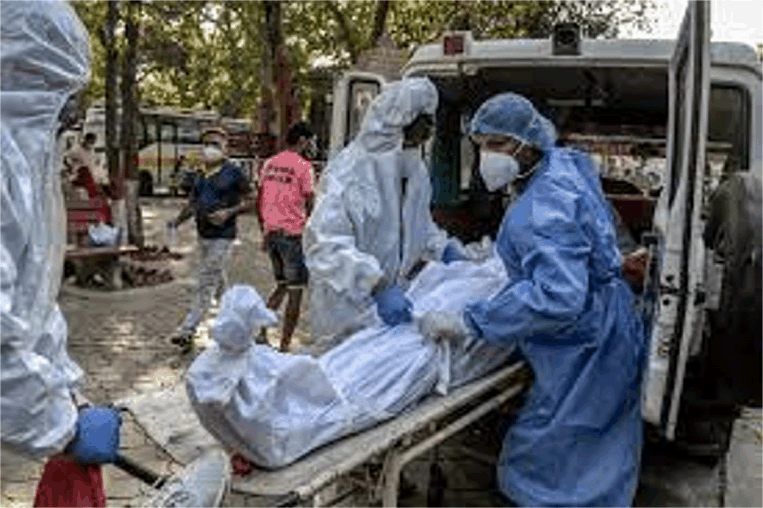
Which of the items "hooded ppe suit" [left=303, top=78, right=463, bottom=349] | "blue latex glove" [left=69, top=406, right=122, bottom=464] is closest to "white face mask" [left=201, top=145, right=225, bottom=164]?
"hooded ppe suit" [left=303, top=78, right=463, bottom=349]

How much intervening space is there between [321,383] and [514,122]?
1.27 m

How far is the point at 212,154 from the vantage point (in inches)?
337

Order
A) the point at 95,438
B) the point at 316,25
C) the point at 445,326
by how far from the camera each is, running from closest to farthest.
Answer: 1. the point at 95,438
2. the point at 445,326
3. the point at 316,25

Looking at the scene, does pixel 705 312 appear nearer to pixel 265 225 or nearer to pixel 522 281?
pixel 522 281

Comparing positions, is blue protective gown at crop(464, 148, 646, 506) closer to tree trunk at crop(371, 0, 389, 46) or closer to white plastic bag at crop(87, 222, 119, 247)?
white plastic bag at crop(87, 222, 119, 247)

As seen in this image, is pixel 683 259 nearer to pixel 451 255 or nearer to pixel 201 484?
pixel 201 484

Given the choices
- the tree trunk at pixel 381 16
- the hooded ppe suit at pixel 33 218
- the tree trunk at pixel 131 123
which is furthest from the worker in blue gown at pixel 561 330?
the tree trunk at pixel 381 16

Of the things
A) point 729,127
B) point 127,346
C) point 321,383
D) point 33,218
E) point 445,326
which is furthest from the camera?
point 127,346

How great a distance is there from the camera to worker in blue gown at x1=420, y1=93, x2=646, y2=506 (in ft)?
13.0

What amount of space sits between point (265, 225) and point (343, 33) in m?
16.8

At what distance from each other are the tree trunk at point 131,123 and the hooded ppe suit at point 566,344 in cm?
997

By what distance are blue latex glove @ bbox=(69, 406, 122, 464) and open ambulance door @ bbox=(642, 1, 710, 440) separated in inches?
69.4

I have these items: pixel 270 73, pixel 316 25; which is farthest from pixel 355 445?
pixel 316 25

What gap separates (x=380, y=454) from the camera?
3.41 metres
